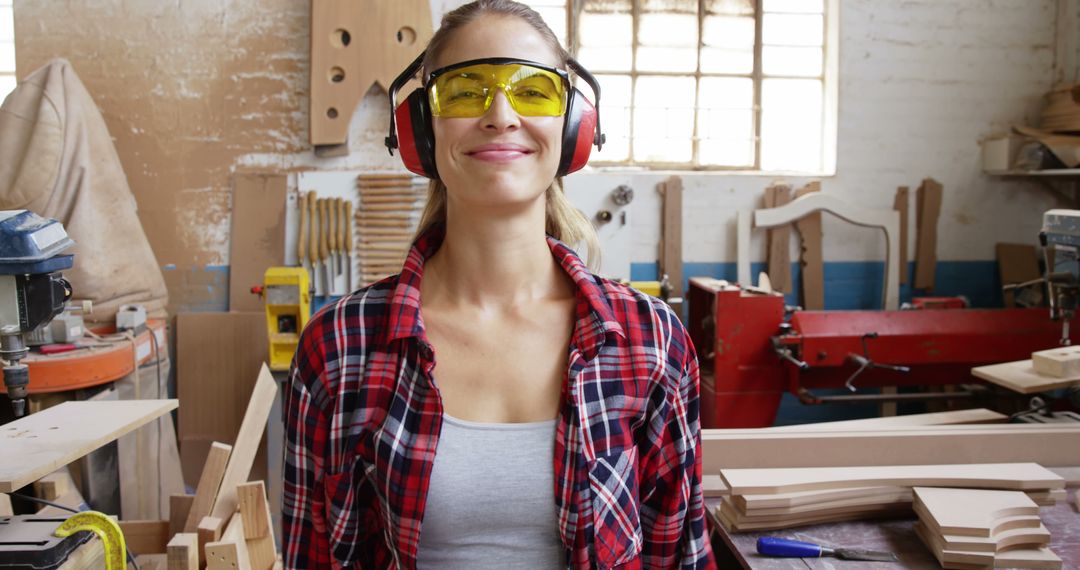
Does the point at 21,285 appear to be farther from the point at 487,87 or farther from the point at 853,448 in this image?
the point at 853,448

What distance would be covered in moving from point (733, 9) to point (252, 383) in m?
3.40

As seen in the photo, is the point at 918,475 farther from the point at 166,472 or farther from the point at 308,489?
the point at 166,472

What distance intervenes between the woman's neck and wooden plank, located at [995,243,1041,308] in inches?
152

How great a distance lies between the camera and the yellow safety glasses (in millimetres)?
1274

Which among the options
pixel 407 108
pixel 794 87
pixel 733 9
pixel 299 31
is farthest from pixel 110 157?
pixel 794 87

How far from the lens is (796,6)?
14.6 ft

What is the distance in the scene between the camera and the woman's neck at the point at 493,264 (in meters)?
1.33

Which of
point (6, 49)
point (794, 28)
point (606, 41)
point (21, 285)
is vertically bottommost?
point (21, 285)

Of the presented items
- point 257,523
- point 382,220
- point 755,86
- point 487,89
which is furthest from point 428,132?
point 755,86

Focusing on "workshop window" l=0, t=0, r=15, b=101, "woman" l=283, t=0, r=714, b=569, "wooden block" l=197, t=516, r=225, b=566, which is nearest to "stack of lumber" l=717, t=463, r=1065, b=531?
"woman" l=283, t=0, r=714, b=569

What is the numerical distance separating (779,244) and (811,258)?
20cm

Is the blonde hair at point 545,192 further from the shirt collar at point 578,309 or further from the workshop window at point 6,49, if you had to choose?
the workshop window at point 6,49

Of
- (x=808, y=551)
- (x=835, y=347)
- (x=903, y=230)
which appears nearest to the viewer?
(x=808, y=551)

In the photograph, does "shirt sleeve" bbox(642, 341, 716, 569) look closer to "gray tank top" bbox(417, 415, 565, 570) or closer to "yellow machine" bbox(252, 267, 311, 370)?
"gray tank top" bbox(417, 415, 565, 570)
